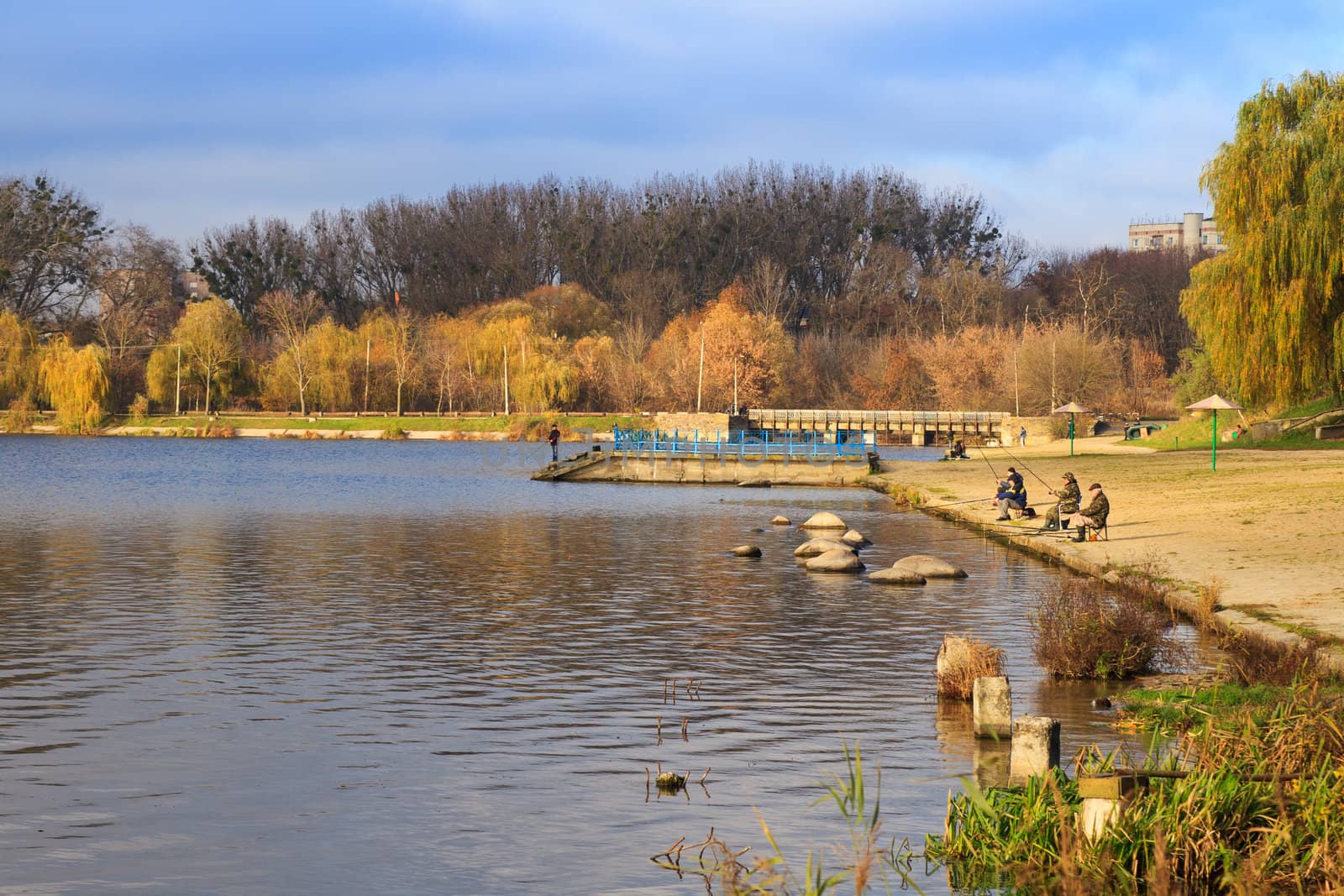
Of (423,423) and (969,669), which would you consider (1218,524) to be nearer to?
(969,669)

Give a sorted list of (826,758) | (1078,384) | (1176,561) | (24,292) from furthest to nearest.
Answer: (24,292)
(1078,384)
(1176,561)
(826,758)

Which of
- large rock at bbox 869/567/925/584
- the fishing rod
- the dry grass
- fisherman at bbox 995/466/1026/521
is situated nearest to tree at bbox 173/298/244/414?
the fishing rod

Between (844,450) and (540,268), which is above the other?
(540,268)

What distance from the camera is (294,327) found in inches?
5399

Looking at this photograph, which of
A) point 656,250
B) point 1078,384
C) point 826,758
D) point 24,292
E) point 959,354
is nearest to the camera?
point 826,758

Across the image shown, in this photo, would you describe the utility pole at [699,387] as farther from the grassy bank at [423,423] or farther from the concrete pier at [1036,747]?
the concrete pier at [1036,747]

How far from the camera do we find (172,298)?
143 metres

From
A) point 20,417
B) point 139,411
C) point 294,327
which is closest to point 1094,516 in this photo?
point 139,411

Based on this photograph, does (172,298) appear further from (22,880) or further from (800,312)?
(22,880)

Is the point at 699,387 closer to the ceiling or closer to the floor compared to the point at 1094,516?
closer to the ceiling

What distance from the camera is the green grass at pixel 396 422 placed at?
4653 inches

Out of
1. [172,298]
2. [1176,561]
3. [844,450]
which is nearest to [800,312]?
[172,298]

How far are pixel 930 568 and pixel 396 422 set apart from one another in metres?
96.5

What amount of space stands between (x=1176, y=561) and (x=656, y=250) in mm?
129612
